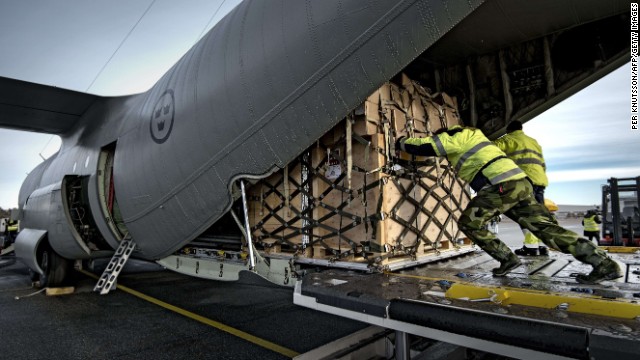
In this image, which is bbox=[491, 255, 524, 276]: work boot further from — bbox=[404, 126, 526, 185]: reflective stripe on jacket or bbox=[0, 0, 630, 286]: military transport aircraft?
bbox=[0, 0, 630, 286]: military transport aircraft

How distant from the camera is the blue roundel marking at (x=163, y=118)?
5.11 m

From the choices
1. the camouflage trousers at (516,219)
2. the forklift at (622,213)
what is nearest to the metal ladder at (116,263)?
the camouflage trousers at (516,219)

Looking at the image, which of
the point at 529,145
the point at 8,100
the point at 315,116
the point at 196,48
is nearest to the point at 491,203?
the point at 529,145

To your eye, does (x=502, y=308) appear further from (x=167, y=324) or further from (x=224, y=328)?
(x=167, y=324)

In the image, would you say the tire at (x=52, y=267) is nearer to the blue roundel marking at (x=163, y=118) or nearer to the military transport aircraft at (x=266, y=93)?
the military transport aircraft at (x=266, y=93)

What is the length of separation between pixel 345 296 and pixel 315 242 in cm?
171

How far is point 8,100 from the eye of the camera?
25.6ft

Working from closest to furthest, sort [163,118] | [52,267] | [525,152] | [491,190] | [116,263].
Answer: [491,190]
[525,152]
[163,118]
[116,263]
[52,267]

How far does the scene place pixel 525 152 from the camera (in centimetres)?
473

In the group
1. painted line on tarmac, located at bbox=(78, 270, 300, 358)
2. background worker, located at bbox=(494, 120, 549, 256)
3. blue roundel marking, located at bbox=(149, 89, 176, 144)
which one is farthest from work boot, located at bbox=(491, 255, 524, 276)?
blue roundel marking, located at bbox=(149, 89, 176, 144)

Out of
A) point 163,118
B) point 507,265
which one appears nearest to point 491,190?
point 507,265

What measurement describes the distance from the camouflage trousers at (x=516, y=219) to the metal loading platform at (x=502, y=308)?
0.95ft

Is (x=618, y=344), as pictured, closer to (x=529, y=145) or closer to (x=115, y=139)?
(x=529, y=145)

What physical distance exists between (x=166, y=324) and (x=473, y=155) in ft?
15.1
